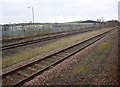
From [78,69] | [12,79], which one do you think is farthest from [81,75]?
[12,79]

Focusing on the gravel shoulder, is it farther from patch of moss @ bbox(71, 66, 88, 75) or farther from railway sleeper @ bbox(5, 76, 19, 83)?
→ railway sleeper @ bbox(5, 76, 19, 83)

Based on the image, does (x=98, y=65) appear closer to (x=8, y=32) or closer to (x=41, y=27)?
(x=8, y=32)

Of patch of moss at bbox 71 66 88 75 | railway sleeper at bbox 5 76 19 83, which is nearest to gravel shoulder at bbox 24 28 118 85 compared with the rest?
patch of moss at bbox 71 66 88 75

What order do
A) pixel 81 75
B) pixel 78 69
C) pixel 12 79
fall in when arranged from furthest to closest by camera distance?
1. pixel 78 69
2. pixel 81 75
3. pixel 12 79

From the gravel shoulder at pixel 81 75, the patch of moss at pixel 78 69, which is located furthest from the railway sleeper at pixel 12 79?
the patch of moss at pixel 78 69

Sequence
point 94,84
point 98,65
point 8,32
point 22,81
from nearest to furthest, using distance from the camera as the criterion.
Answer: point 94,84, point 22,81, point 98,65, point 8,32

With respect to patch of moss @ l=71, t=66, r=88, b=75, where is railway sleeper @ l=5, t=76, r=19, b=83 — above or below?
below

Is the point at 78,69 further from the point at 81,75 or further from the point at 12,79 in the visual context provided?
the point at 12,79

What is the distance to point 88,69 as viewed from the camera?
8.58 m

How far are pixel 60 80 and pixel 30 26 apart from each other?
31.7 meters

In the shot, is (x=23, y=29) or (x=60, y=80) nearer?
(x=60, y=80)

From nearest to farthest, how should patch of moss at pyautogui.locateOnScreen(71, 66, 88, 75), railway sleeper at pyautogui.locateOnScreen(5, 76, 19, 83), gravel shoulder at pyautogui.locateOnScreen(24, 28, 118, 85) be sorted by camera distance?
1. gravel shoulder at pyautogui.locateOnScreen(24, 28, 118, 85)
2. railway sleeper at pyautogui.locateOnScreen(5, 76, 19, 83)
3. patch of moss at pyautogui.locateOnScreen(71, 66, 88, 75)

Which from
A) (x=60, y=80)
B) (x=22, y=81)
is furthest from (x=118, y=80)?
(x=22, y=81)

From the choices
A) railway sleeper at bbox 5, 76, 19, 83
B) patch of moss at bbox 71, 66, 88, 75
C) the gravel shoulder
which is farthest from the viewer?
patch of moss at bbox 71, 66, 88, 75
